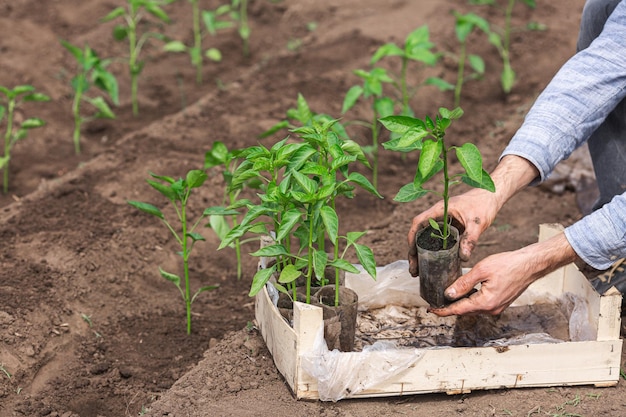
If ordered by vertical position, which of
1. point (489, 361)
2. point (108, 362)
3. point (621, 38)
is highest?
point (621, 38)

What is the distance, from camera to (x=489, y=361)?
2895 mm

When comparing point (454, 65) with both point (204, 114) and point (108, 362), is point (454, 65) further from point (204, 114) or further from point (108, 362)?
point (108, 362)

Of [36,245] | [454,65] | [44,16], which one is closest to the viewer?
[36,245]

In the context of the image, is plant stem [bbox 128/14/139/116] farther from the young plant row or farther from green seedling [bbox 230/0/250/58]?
green seedling [bbox 230/0/250/58]

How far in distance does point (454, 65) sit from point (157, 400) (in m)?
3.80

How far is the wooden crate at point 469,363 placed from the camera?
282 centimetres

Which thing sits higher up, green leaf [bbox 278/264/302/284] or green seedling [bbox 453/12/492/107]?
green leaf [bbox 278/264/302/284]

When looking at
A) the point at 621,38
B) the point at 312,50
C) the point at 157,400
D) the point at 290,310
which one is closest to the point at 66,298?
the point at 157,400

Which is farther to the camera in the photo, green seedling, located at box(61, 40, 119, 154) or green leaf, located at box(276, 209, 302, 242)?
green seedling, located at box(61, 40, 119, 154)

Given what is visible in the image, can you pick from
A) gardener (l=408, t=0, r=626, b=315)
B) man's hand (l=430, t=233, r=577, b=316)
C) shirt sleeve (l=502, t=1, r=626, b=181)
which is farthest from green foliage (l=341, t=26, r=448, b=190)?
man's hand (l=430, t=233, r=577, b=316)

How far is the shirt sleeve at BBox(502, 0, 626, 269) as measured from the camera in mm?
3229

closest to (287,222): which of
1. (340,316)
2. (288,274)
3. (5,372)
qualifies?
(288,274)

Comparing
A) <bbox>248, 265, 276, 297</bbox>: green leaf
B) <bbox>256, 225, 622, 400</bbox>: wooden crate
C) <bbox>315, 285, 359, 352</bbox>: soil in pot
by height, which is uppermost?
<bbox>248, 265, 276, 297</bbox>: green leaf

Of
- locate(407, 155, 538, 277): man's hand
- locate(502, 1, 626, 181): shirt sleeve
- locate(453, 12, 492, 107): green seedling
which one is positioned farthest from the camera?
locate(453, 12, 492, 107): green seedling
